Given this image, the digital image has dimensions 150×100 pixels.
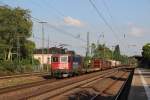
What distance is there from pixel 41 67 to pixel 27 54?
14719 millimetres

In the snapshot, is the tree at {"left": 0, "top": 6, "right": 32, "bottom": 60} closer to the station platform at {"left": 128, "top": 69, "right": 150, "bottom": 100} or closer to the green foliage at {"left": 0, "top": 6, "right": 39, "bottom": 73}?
the green foliage at {"left": 0, "top": 6, "right": 39, "bottom": 73}

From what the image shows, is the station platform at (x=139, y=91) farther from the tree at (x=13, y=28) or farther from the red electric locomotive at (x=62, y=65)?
the tree at (x=13, y=28)

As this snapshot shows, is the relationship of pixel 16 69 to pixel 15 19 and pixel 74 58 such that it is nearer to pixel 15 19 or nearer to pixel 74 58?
pixel 74 58

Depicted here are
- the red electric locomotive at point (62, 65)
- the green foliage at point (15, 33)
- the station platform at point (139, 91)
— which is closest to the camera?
the station platform at point (139, 91)

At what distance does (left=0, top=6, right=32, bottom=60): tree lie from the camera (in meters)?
101

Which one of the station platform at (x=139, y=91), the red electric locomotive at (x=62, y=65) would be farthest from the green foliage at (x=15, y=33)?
the station platform at (x=139, y=91)

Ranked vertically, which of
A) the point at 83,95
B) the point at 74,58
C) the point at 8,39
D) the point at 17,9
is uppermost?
the point at 17,9

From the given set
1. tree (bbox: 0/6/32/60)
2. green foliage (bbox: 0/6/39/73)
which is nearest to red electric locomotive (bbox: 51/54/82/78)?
green foliage (bbox: 0/6/39/73)

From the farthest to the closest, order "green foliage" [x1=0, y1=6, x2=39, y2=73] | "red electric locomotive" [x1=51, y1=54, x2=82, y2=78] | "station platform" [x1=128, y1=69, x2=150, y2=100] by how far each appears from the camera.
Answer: "green foliage" [x1=0, y1=6, x2=39, y2=73] → "red electric locomotive" [x1=51, y1=54, x2=82, y2=78] → "station platform" [x1=128, y1=69, x2=150, y2=100]

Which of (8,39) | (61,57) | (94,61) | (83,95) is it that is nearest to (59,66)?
(61,57)

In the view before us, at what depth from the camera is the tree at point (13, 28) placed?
332ft

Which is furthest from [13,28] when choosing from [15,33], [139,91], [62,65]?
[139,91]

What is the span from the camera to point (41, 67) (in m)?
91.0

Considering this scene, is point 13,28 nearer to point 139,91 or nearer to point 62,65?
point 62,65
